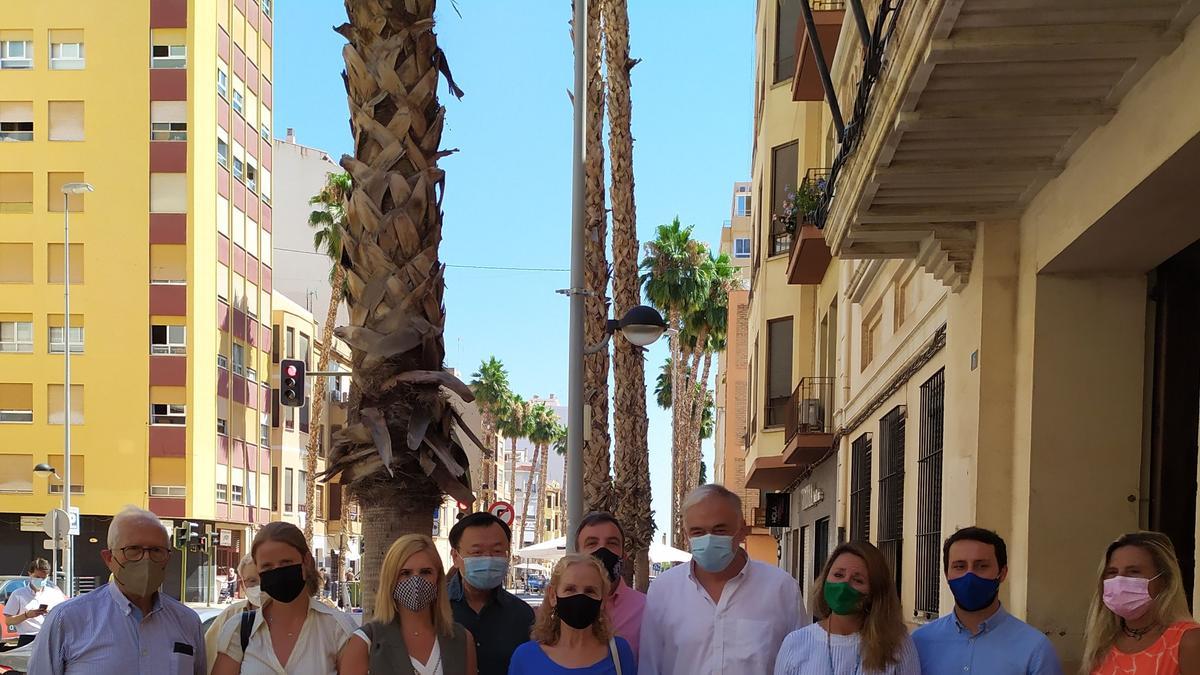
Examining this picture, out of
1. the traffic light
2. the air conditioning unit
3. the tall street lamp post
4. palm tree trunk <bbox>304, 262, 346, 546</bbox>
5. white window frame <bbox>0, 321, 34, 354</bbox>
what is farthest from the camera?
palm tree trunk <bbox>304, 262, 346, 546</bbox>

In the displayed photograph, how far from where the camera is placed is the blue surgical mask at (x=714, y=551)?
5.65m

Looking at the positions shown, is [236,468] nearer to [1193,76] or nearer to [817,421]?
[817,421]

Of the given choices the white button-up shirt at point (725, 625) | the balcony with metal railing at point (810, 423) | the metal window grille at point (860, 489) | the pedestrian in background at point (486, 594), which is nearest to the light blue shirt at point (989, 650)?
the white button-up shirt at point (725, 625)

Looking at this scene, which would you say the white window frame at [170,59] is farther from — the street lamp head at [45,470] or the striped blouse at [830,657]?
the striped blouse at [830,657]

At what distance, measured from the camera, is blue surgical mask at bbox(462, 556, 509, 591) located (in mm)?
5656

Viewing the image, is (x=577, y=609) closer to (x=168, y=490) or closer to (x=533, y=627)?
(x=533, y=627)

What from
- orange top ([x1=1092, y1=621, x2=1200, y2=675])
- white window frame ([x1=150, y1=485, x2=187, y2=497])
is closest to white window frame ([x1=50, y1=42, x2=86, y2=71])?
white window frame ([x1=150, y1=485, x2=187, y2=497])

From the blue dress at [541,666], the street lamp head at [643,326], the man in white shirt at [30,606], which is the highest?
the street lamp head at [643,326]

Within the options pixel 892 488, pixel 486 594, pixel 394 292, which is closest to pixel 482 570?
pixel 486 594

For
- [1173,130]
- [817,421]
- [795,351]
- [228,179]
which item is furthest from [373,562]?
[228,179]

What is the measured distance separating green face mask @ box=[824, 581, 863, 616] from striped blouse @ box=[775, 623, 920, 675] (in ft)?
0.38

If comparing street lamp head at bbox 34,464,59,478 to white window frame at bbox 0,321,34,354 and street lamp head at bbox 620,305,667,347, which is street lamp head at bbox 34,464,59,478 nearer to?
white window frame at bbox 0,321,34,354

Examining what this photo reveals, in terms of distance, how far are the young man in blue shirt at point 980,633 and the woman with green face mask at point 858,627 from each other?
158 millimetres

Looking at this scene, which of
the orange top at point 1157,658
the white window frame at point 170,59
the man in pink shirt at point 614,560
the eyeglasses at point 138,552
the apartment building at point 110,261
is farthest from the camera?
the white window frame at point 170,59
